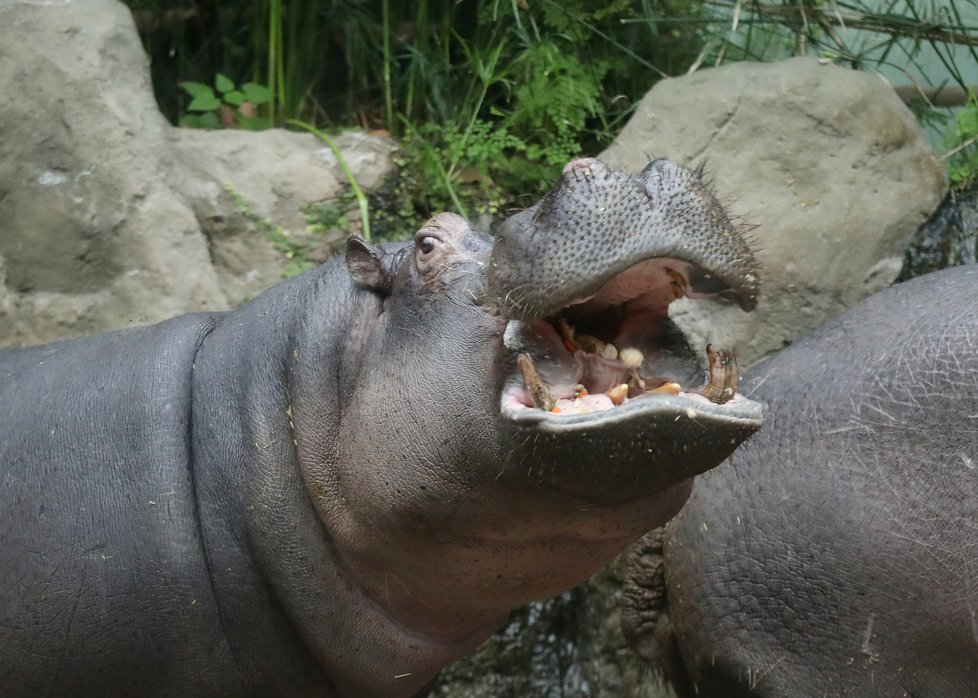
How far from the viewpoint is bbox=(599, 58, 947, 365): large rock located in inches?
169

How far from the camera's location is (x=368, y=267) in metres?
2.72

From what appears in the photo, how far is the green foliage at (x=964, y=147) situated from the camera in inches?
184

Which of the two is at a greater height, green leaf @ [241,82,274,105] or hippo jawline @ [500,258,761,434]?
hippo jawline @ [500,258,761,434]

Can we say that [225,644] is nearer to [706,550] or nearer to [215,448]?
[215,448]

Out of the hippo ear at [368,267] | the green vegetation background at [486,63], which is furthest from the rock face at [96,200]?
the hippo ear at [368,267]

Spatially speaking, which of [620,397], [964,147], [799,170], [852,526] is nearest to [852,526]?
[852,526]

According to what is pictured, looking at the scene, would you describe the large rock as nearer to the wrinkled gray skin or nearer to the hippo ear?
the hippo ear

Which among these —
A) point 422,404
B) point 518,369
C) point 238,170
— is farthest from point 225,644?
point 238,170

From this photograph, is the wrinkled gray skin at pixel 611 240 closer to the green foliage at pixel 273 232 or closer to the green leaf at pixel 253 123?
the green foliage at pixel 273 232

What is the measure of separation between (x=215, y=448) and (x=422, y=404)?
577 mm

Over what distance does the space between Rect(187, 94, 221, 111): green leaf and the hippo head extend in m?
2.52

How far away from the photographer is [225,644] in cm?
274


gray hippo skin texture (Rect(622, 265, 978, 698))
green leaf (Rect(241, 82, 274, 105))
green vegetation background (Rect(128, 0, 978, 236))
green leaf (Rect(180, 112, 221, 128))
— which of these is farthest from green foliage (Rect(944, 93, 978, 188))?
green leaf (Rect(180, 112, 221, 128))

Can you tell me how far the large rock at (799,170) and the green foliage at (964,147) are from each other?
210 mm
